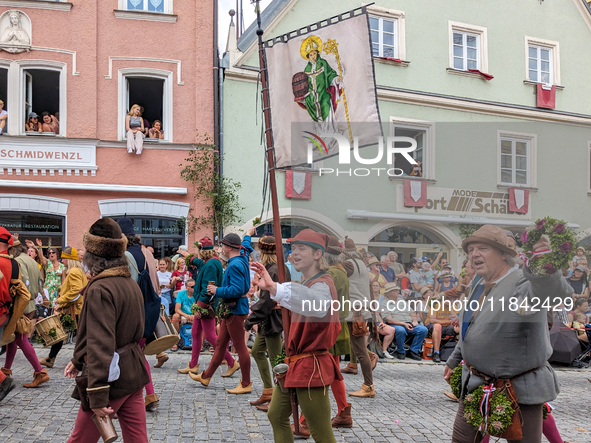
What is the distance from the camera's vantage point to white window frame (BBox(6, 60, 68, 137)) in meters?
14.6

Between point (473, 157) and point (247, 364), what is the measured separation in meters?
4.14

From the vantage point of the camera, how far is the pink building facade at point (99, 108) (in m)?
14.5

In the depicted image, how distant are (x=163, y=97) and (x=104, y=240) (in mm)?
12481

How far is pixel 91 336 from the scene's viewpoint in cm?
344

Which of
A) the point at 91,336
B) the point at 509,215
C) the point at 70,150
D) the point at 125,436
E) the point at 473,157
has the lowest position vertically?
the point at 125,436

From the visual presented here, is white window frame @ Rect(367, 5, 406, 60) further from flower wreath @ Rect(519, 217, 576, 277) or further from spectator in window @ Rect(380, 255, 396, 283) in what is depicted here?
flower wreath @ Rect(519, 217, 576, 277)

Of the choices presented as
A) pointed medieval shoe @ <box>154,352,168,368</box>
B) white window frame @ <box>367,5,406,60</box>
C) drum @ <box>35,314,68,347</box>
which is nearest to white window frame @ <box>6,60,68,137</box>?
drum @ <box>35,314,68,347</box>

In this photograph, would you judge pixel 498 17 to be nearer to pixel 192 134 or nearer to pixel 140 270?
pixel 192 134

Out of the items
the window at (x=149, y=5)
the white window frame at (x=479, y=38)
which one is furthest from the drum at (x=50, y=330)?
the white window frame at (x=479, y=38)

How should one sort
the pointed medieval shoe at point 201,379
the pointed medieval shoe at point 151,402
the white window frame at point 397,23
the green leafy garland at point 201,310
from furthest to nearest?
the white window frame at point 397,23 < the green leafy garland at point 201,310 < the pointed medieval shoe at point 201,379 < the pointed medieval shoe at point 151,402

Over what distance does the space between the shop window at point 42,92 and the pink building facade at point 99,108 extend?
2 centimetres

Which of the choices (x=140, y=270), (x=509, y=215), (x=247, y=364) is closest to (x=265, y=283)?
(x=509, y=215)

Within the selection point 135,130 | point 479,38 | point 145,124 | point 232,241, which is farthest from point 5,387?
point 479,38

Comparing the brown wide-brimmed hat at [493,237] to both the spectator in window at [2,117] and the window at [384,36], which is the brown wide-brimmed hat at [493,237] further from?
the window at [384,36]
